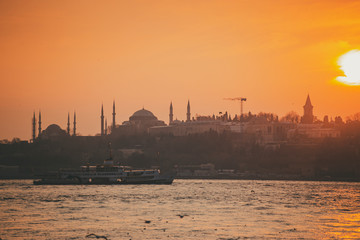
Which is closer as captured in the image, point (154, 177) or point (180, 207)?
point (180, 207)

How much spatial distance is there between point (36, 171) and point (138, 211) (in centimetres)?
9477

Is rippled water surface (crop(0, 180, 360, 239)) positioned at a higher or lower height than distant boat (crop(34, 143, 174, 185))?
lower

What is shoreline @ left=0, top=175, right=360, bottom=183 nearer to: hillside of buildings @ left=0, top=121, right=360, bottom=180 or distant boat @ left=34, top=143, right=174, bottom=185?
hillside of buildings @ left=0, top=121, right=360, bottom=180

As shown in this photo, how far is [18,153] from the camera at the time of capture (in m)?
173

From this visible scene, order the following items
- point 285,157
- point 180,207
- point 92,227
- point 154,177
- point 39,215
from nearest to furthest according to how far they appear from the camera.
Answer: point 92,227 < point 39,215 < point 180,207 < point 154,177 < point 285,157

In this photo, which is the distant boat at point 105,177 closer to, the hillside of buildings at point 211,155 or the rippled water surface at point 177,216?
the rippled water surface at point 177,216

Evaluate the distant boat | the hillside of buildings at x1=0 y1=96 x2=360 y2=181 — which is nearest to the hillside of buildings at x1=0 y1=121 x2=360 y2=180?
the hillside of buildings at x1=0 y1=96 x2=360 y2=181

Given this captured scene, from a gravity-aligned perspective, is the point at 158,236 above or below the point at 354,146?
below

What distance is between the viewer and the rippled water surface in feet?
156

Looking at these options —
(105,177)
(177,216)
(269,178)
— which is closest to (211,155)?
(269,178)

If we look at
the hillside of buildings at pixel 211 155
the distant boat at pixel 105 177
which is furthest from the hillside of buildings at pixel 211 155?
the distant boat at pixel 105 177

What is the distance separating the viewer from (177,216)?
A: 57.7 meters

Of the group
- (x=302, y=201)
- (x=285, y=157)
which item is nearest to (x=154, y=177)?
(x=302, y=201)

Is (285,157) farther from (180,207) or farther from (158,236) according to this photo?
(158,236)
